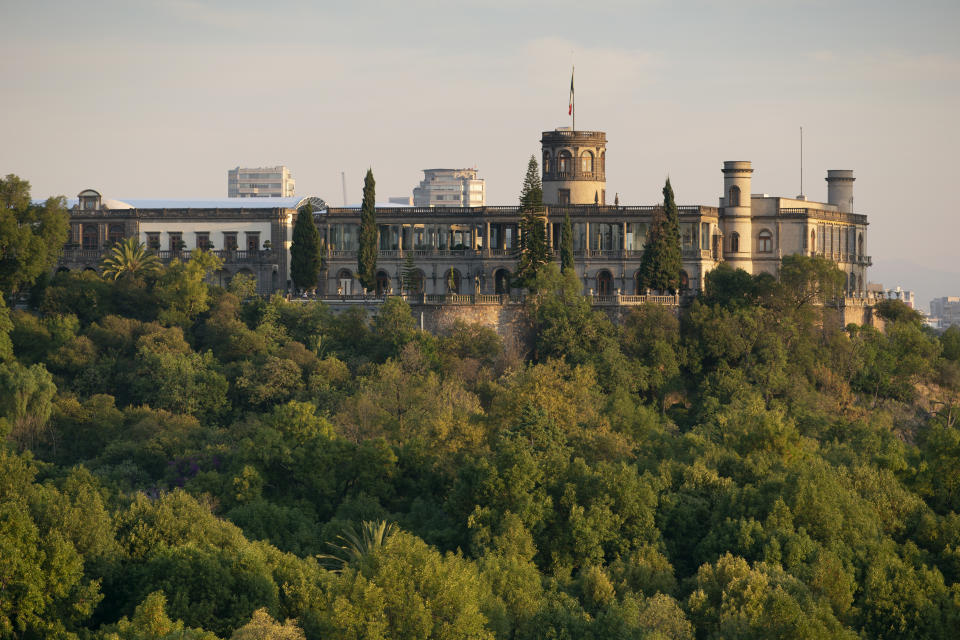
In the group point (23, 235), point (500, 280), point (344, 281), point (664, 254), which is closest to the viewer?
point (23, 235)

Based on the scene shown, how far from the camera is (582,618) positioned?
170 feet

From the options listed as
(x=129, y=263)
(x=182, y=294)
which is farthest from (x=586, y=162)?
(x=129, y=263)

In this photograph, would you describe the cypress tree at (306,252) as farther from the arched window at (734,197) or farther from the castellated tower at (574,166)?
the arched window at (734,197)

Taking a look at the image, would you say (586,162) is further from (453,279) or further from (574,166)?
(453,279)

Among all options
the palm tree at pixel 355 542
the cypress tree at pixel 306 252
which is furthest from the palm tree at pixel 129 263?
the palm tree at pixel 355 542

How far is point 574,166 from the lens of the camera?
3735 inches

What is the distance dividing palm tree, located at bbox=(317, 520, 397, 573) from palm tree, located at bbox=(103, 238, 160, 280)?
3156 centimetres

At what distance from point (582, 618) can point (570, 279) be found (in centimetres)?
3625

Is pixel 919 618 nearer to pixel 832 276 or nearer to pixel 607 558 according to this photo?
pixel 607 558

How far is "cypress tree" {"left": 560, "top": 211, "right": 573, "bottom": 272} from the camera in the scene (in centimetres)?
8850

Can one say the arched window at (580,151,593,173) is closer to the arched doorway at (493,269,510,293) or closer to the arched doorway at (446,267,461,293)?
the arched doorway at (493,269,510,293)

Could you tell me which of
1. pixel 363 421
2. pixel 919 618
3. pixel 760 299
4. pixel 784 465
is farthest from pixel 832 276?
pixel 919 618

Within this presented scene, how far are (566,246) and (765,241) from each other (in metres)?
12.7

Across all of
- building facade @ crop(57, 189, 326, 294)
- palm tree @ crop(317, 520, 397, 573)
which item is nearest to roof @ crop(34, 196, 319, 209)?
building facade @ crop(57, 189, 326, 294)
